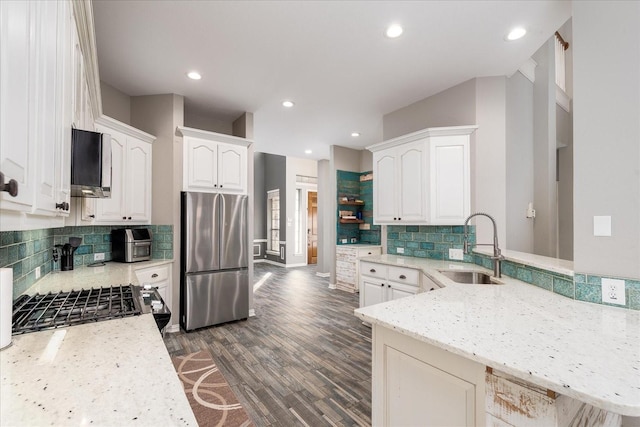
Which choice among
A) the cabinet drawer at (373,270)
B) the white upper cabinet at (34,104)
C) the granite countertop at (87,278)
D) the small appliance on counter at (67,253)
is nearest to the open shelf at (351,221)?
the cabinet drawer at (373,270)

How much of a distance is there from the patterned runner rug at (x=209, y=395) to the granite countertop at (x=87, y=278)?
75 cm

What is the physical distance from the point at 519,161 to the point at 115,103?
476 cm

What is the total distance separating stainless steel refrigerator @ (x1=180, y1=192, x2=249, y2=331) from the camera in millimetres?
3271

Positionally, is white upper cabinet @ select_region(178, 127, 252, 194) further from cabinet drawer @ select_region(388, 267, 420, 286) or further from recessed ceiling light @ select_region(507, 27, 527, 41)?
recessed ceiling light @ select_region(507, 27, 527, 41)

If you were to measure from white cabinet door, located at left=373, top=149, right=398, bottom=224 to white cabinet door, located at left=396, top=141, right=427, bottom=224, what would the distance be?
0.08 metres

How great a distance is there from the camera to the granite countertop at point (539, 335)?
0.79 meters

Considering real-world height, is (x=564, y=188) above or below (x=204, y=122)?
below

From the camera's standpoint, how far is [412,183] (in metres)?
3.19

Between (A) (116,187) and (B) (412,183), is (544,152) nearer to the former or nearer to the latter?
(B) (412,183)

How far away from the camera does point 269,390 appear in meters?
2.20

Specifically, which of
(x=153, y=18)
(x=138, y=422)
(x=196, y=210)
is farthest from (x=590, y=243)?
(x=196, y=210)

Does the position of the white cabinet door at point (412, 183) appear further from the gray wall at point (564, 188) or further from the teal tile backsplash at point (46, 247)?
the teal tile backsplash at point (46, 247)

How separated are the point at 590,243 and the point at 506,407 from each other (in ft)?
3.56

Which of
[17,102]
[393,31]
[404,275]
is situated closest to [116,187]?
[17,102]
